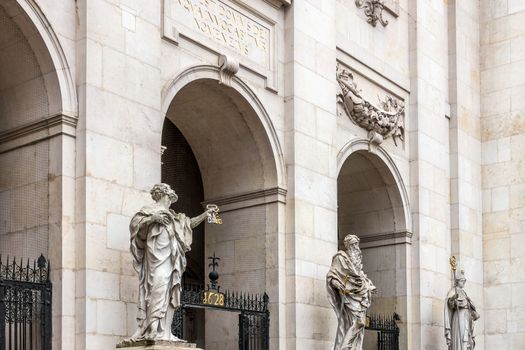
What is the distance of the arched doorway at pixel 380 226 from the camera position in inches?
784

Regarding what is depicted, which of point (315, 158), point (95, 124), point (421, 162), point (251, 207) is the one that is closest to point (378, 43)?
point (421, 162)

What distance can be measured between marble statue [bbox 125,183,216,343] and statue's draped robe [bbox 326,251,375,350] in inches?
170

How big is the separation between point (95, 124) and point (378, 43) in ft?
28.6

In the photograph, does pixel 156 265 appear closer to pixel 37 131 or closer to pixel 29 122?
pixel 37 131

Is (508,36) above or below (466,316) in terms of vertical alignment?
above

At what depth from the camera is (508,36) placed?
22.9 metres

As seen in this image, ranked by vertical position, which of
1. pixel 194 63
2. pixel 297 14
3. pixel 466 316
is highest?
pixel 297 14

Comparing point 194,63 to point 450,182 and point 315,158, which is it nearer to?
point 315,158

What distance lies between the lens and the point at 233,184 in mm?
17156

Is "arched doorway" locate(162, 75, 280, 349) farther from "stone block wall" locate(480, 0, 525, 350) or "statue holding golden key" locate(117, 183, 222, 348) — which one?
"stone block wall" locate(480, 0, 525, 350)

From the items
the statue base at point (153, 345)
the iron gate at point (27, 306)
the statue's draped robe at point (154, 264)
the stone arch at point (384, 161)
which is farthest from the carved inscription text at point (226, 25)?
the statue base at point (153, 345)

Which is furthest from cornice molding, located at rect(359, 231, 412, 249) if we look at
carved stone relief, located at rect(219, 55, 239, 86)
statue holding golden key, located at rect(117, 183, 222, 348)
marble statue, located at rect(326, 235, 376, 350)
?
statue holding golden key, located at rect(117, 183, 222, 348)

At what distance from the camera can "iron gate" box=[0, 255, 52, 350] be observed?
11805 mm

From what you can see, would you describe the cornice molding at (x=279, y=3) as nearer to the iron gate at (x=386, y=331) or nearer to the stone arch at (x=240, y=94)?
the stone arch at (x=240, y=94)
